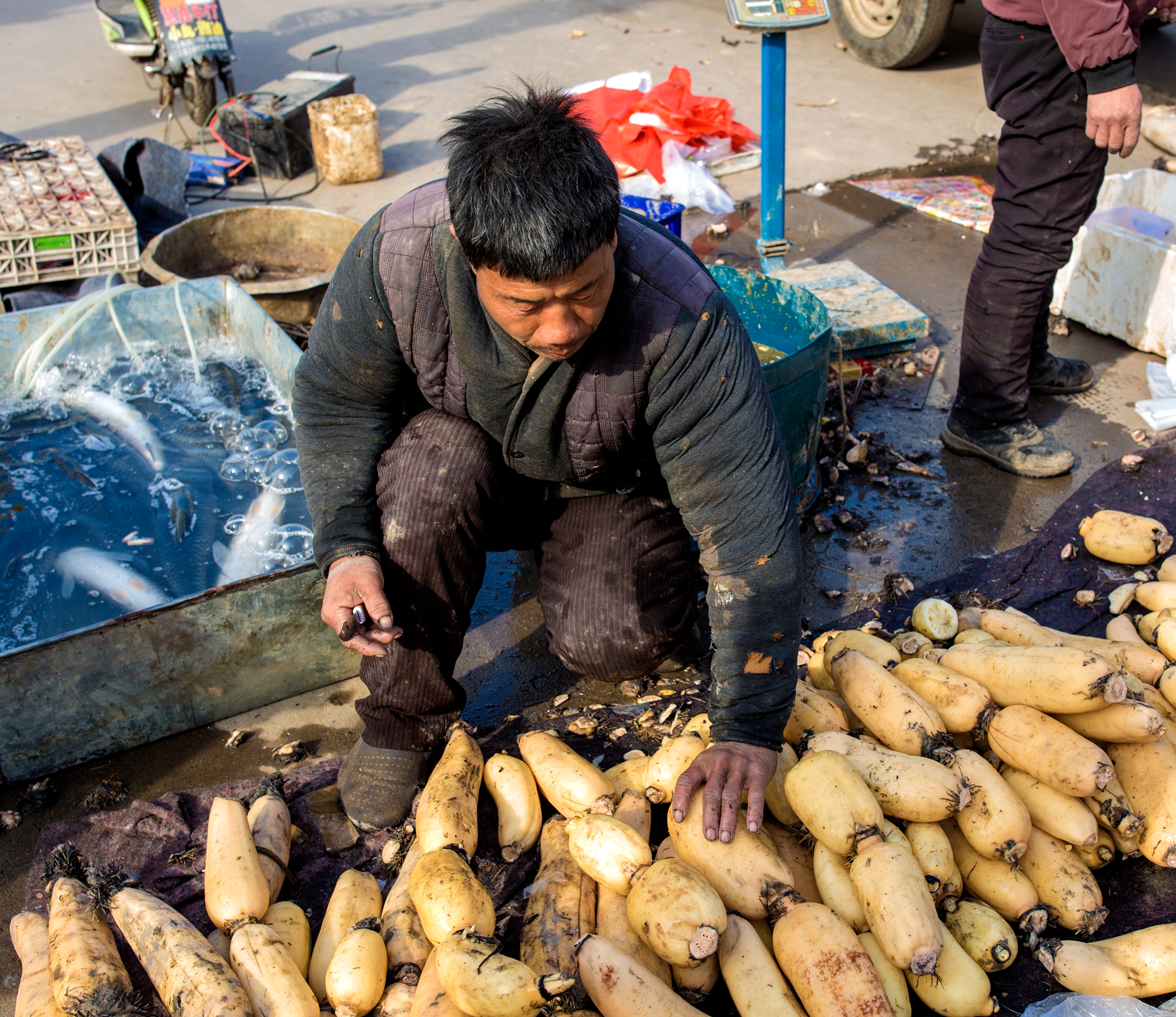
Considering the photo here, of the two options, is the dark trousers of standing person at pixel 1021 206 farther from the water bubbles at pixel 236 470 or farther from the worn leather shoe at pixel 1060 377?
the water bubbles at pixel 236 470

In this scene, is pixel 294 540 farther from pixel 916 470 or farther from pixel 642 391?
pixel 916 470

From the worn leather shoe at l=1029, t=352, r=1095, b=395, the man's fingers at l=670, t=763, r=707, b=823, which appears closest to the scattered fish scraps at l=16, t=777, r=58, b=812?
the man's fingers at l=670, t=763, r=707, b=823

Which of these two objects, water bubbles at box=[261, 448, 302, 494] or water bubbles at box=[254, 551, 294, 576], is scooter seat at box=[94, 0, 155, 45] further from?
water bubbles at box=[254, 551, 294, 576]

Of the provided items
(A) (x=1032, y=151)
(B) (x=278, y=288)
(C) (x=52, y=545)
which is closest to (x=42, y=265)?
(B) (x=278, y=288)

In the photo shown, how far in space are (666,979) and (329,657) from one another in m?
1.49

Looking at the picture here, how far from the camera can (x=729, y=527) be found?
2.02 m

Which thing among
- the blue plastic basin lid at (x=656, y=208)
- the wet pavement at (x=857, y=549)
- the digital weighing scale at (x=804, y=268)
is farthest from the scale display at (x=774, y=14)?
the wet pavement at (x=857, y=549)

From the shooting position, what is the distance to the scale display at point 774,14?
3902 millimetres

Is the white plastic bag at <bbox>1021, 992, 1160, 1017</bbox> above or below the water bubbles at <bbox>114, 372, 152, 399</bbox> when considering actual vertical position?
below

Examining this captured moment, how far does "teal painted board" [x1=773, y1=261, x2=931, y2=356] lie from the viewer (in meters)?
4.24

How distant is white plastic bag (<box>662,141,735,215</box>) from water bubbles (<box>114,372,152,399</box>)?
326 cm

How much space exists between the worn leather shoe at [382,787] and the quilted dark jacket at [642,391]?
0.51 m

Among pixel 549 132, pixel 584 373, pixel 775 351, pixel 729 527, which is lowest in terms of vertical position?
pixel 775 351

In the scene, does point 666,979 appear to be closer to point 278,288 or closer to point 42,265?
point 278,288
